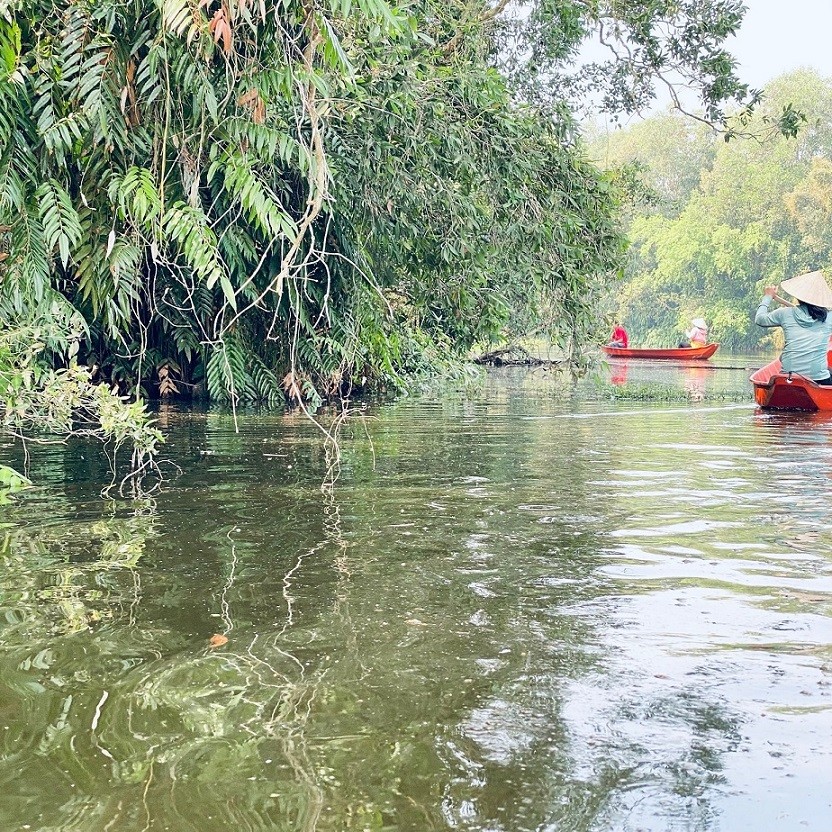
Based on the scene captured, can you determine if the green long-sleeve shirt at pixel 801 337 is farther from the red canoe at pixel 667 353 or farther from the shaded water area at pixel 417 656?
the red canoe at pixel 667 353

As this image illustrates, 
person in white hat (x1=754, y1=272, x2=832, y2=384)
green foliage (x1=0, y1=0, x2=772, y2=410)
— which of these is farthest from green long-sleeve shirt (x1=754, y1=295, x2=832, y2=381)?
green foliage (x1=0, y1=0, x2=772, y2=410)

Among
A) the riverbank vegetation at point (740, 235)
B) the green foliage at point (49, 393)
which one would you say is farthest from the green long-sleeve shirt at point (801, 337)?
the riverbank vegetation at point (740, 235)

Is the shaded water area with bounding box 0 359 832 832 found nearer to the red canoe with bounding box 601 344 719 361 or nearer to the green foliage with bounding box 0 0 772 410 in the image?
the green foliage with bounding box 0 0 772 410

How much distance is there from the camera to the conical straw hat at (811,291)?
14297mm

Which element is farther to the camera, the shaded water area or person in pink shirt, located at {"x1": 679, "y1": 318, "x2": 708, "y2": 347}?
person in pink shirt, located at {"x1": 679, "y1": 318, "x2": 708, "y2": 347}

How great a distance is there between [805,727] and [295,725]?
152cm

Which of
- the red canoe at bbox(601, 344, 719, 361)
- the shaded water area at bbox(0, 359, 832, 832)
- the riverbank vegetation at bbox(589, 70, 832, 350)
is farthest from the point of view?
the riverbank vegetation at bbox(589, 70, 832, 350)

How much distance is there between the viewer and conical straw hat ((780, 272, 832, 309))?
563 inches

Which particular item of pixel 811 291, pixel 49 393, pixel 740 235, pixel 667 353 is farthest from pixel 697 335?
pixel 49 393

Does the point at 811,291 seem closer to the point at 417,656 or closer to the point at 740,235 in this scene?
the point at 417,656

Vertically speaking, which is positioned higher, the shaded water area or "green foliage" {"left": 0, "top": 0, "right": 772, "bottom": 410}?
"green foliage" {"left": 0, "top": 0, "right": 772, "bottom": 410}

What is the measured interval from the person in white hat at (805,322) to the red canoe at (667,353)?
65.8ft

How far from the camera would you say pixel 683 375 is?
2652 cm

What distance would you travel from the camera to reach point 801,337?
1470 centimetres
